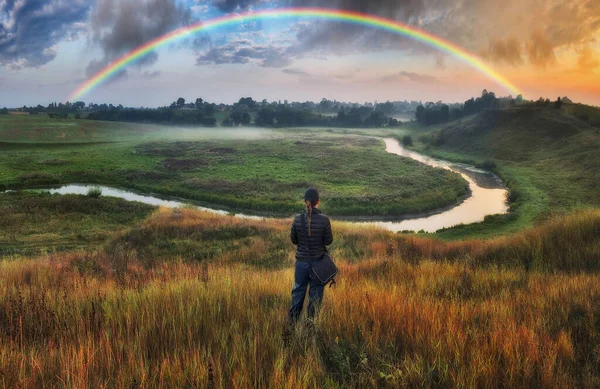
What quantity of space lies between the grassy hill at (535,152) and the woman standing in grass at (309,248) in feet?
89.4

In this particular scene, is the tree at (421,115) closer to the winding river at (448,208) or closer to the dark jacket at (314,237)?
the winding river at (448,208)

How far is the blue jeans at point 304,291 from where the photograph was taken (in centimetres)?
544

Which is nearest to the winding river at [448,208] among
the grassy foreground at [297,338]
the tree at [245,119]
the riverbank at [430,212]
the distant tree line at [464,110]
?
the riverbank at [430,212]

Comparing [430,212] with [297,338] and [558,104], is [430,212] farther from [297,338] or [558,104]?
[558,104]

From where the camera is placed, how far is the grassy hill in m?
38.4

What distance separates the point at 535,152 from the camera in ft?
234

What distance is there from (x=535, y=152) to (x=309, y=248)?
81772 millimetres

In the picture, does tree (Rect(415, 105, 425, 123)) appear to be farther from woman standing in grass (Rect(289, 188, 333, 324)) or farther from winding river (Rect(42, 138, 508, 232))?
woman standing in grass (Rect(289, 188, 333, 324))

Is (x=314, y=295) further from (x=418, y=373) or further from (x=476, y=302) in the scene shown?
(x=476, y=302)

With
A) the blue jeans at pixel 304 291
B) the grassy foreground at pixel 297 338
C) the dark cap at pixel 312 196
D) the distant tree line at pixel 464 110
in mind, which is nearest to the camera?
the grassy foreground at pixel 297 338

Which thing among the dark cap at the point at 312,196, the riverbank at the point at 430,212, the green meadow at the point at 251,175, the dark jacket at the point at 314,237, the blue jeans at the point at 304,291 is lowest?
the riverbank at the point at 430,212

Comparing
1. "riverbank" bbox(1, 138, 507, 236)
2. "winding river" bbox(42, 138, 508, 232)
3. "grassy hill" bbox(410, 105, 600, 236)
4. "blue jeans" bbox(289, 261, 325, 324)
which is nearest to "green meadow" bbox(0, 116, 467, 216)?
"riverbank" bbox(1, 138, 507, 236)

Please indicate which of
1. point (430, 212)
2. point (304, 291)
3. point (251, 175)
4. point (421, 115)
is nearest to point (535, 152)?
point (430, 212)

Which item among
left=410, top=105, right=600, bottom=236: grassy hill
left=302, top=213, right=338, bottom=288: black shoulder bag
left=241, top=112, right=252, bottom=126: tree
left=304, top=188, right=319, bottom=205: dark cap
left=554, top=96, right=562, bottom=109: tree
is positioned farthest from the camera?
left=241, top=112, right=252, bottom=126: tree
